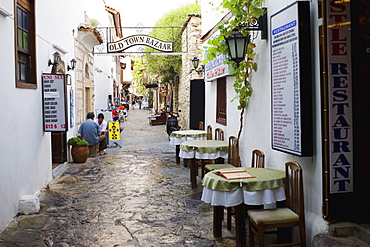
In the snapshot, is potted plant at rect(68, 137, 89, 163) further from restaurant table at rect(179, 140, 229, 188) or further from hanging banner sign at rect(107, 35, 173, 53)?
hanging banner sign at rect(107, 35, 173, 53)

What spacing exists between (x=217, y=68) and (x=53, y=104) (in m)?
3.47

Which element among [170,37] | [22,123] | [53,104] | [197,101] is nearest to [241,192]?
[22,123]

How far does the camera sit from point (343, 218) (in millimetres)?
3846

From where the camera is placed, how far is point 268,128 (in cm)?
556

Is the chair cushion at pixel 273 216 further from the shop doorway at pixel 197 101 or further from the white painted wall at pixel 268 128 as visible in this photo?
the shop doorway at pixel 197 101

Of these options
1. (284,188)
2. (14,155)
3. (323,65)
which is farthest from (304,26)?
(14,155)

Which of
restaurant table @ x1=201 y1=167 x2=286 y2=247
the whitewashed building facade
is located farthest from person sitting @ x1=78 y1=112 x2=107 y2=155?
the whitewashed building facade

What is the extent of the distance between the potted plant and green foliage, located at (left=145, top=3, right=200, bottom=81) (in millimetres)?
9907

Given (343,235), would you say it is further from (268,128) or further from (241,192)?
(268,128)

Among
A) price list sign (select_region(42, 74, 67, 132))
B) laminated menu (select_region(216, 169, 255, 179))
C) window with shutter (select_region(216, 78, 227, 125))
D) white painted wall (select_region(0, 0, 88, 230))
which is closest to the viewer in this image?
laminated menu (select_region(216, 169, 255, 179))

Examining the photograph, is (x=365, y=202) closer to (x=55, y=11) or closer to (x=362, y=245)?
(x=362, y=245)

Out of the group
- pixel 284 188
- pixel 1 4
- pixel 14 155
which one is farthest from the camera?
pixel 14 155

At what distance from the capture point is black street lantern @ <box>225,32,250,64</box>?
17.7ft

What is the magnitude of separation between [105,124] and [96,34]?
10.3 ft
